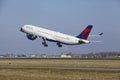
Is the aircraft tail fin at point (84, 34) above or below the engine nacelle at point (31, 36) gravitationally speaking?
above

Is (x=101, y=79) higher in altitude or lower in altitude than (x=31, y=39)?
lower

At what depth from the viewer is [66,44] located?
162m

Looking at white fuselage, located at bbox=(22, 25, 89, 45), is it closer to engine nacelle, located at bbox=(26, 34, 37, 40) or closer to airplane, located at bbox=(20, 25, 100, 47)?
airplane, located at bbox=(20, 25, 100, 47)

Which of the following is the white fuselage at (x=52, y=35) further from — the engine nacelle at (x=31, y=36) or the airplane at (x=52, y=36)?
the engine nacelle at (x=31, y=36)

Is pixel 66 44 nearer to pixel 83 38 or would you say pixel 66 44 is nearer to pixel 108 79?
pixel 83 38

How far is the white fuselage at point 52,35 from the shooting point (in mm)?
158125

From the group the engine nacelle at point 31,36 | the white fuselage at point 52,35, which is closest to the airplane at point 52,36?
the white fuselage at point 52,35

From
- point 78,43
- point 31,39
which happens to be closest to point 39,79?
point 31,39

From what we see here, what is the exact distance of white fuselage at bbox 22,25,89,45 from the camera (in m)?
158

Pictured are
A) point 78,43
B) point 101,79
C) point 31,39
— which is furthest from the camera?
point 78,43

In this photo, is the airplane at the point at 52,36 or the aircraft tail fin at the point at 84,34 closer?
the airplane at the point at 52,36

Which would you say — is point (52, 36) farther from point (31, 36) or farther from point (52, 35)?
point (31, 36)

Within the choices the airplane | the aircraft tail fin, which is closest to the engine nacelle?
the airplane

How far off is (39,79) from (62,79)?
2.93 metres
